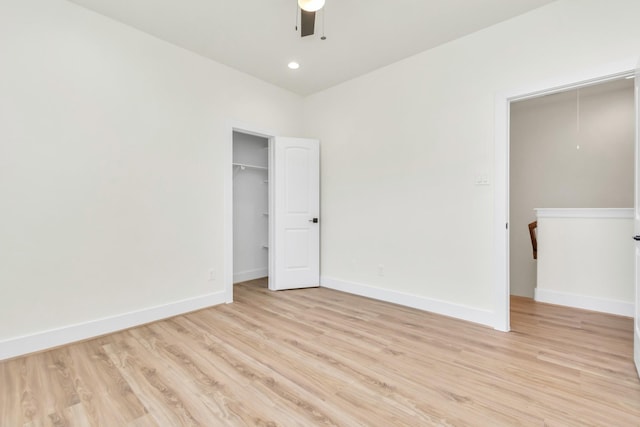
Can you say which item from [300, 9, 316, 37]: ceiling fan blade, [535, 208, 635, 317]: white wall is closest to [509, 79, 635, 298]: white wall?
[535, 208, 635, 317]: white wall

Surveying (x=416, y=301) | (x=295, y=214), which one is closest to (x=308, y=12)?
(x=295, y=214)

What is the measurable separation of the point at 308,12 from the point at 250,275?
12.3ft

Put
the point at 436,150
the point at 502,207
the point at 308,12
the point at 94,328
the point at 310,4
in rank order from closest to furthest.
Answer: the point at 310,4 < the point at 308,12 < the point at 94,328 < the point at 502,207 < the point at 436,150

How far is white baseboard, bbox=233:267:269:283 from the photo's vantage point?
450 cm

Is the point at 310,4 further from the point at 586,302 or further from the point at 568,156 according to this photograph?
the point at 568,156

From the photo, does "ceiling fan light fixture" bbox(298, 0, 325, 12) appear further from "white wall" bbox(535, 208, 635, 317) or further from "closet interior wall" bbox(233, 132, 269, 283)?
"white wall" bbox(535, 208, 635, 317)

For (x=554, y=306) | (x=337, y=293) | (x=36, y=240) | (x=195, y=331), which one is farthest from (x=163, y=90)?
(x=554, y=306)

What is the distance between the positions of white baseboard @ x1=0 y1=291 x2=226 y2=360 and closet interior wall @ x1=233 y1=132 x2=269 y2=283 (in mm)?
1263

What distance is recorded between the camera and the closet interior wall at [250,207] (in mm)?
4500

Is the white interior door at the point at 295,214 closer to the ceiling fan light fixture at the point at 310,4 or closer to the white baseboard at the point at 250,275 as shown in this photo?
the white baseboard at the point at 250,275

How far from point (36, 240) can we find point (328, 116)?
3.41 m

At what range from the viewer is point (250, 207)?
15.4 ft

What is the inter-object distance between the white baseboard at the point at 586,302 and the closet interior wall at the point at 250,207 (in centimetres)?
386

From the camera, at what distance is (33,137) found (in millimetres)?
2297
